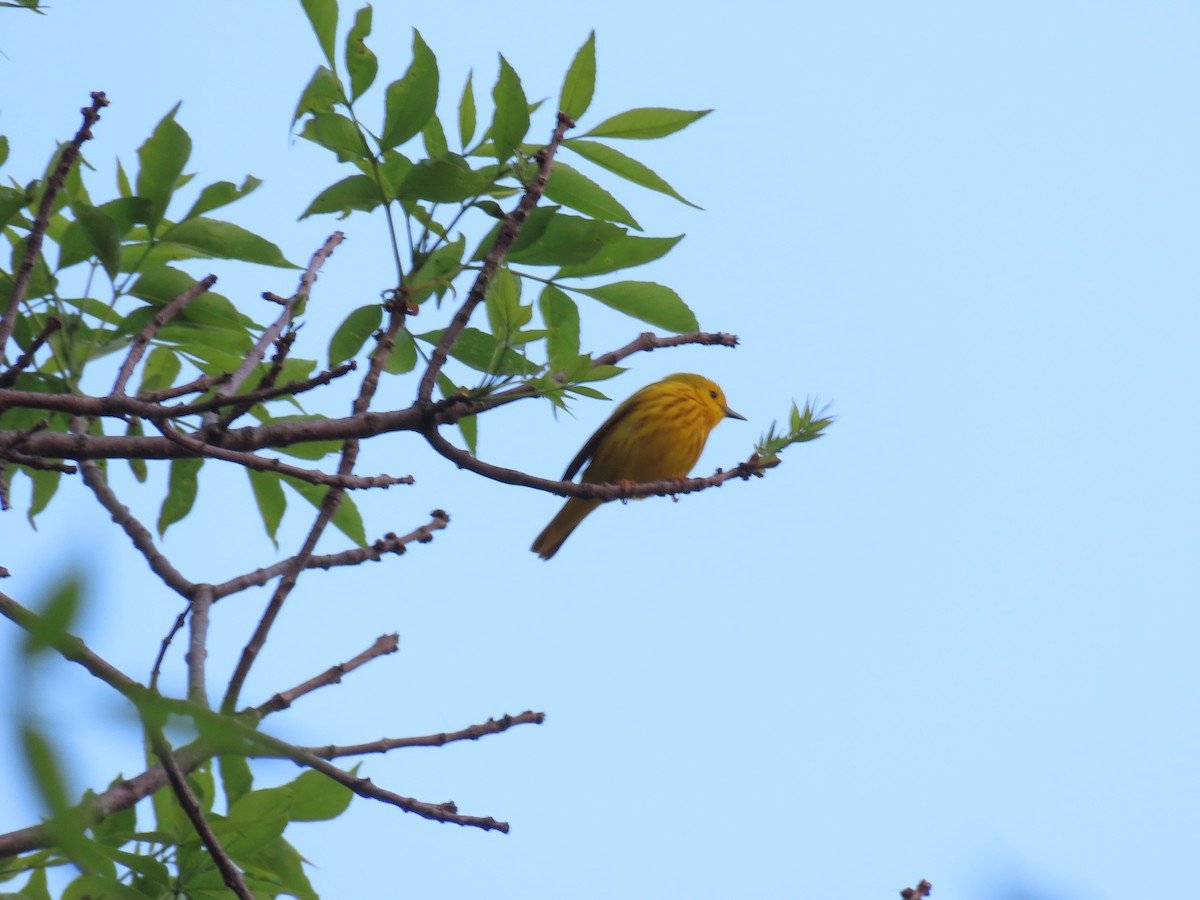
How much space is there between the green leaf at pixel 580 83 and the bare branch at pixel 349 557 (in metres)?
1.15

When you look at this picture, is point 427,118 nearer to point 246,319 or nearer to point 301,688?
point 246,319

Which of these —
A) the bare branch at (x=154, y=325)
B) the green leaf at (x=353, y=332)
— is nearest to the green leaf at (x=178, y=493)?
the bare branch at (x=154, y=325)

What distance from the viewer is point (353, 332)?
9.12 feet

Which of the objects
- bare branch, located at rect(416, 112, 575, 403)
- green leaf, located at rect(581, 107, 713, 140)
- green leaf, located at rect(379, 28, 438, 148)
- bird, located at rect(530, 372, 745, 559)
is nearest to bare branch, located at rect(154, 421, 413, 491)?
bare branch, located at rect(416, 112, 575, 403)

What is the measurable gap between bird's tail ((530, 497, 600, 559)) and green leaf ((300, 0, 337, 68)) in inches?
181

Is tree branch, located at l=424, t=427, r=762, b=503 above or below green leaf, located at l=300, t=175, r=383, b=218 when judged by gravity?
below

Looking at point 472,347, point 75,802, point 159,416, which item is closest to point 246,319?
point 472,347

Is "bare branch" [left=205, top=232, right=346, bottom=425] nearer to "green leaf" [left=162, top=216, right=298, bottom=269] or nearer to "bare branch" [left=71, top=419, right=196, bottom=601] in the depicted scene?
"green leaf" [left=162, top=216, right=298, bottom=269]

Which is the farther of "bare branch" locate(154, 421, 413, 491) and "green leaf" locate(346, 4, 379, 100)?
"green leaf" locate(346, 4, 379, 100)

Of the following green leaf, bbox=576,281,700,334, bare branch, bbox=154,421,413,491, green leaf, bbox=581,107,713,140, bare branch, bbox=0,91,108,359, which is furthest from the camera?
green leaf, bbox=576,281,700,334

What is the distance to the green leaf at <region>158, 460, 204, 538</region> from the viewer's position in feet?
11.5

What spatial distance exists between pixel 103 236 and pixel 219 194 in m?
0.35

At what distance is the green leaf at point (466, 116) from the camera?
2.63 meters

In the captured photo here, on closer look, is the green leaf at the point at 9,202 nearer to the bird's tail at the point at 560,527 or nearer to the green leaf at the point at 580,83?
the green leaf at the point at 580,83
